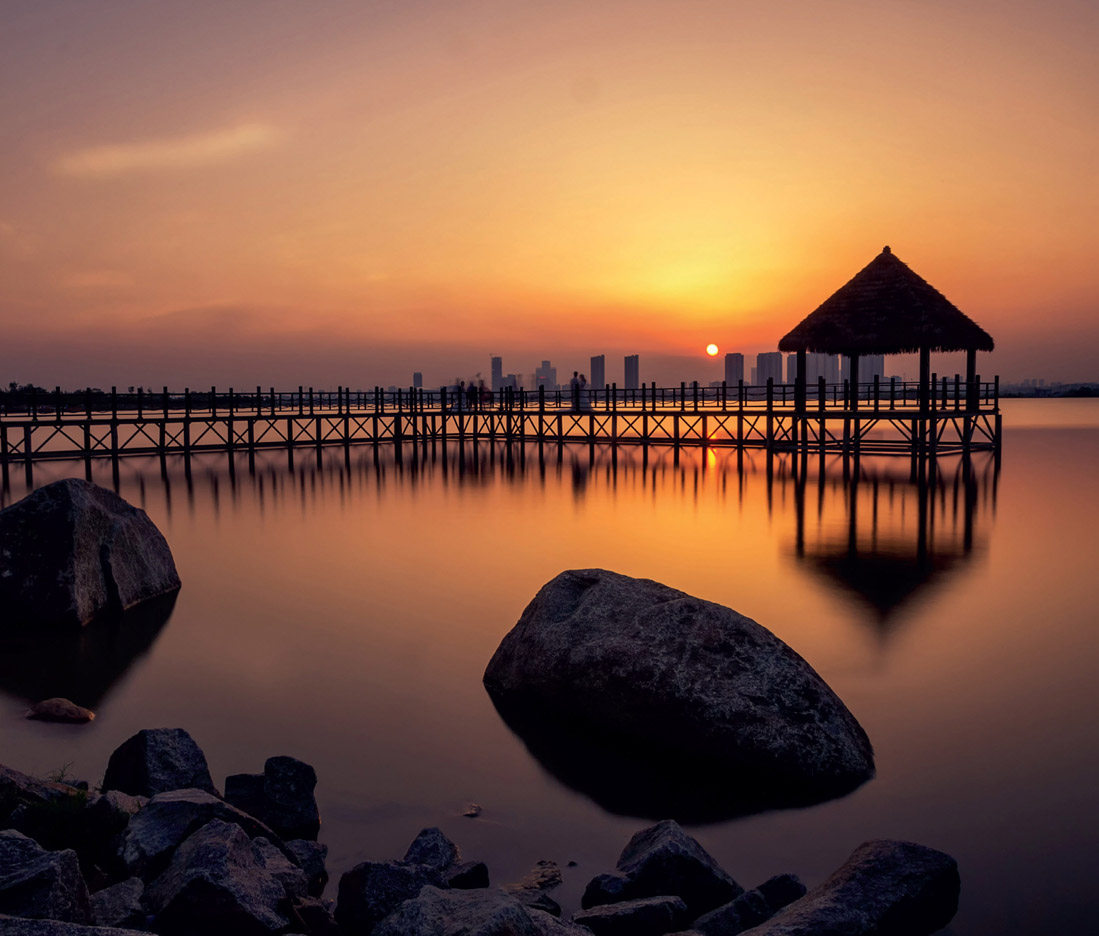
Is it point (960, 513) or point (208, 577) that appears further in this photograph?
point (960, 513)

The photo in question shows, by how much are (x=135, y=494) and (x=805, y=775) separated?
19615 millimetres

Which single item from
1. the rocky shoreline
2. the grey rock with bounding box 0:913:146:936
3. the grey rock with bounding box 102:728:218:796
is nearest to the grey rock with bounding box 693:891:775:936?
the rocky shoreline

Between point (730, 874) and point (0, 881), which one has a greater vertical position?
point (0, 881)

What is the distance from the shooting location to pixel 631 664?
6062mm

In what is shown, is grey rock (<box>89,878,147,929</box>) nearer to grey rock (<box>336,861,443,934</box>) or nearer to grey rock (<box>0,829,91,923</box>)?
grey rock (<box>0,829,91,923</box>)

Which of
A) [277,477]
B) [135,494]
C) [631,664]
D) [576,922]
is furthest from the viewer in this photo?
[277,477]

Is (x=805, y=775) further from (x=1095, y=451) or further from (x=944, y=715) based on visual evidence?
(x=1095, y=451)

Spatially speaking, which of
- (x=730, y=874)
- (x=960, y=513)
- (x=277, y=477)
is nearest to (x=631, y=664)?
(x=730, y=874)

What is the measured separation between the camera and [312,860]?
15.4 feet

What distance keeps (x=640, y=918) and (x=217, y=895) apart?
1736 mm

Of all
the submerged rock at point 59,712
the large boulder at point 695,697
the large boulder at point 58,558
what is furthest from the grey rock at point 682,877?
the large boulder at point 58,558

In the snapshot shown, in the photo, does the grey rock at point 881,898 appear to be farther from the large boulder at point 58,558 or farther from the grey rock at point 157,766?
the large boulder at point 58,558

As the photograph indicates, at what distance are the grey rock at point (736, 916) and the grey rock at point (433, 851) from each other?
50.1 inches

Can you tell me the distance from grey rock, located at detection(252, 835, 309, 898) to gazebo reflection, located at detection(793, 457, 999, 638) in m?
6.57
